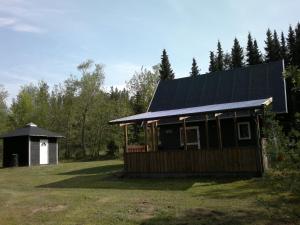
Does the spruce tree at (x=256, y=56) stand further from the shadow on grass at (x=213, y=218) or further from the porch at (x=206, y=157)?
the shadow on grass at (x=213, y=218)

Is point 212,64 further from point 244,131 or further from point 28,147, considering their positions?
point 244,131

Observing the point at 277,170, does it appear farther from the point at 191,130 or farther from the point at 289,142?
the point at 191,130

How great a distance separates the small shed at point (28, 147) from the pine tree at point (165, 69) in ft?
92.8

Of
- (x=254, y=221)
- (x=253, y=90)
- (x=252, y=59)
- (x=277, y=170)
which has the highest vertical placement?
(x=252, y=59)

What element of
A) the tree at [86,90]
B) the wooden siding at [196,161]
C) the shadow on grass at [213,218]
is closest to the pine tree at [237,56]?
the tree at [86,90]

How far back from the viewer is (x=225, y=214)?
8859 mm

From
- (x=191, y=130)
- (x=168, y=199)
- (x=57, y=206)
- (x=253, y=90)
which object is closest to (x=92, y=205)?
(x=57, y=206)

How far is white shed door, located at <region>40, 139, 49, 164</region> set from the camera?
106 feet

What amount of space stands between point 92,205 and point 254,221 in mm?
4718

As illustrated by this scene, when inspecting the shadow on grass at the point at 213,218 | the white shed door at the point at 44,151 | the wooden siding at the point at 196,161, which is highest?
the white shed door at the point at 44,151

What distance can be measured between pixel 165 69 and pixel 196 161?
142ft

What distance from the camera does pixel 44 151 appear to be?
32.6m

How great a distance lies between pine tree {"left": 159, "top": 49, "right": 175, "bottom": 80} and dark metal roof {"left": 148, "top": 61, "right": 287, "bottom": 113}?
98.7ft

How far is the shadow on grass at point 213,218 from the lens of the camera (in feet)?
26.8
